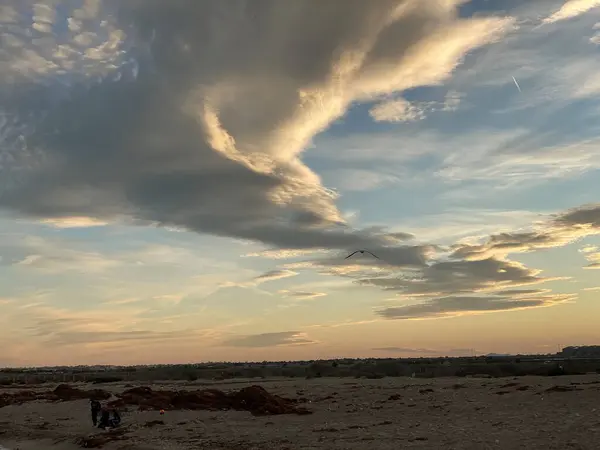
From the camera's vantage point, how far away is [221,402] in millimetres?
45062

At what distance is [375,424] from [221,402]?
16.0 meters

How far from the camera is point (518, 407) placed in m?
35.4

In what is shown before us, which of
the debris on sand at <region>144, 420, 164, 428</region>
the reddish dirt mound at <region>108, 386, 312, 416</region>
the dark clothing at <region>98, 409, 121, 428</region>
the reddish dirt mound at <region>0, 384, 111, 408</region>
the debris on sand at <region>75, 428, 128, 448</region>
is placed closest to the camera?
the debris on sand at <region>75, 428, 128, 448</region>

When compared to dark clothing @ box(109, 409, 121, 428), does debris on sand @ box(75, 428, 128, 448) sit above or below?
below

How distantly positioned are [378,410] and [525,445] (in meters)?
17.7

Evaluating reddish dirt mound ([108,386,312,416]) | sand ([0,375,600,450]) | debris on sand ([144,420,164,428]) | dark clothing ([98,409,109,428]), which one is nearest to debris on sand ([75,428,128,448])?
sand ([0,375,600,450])

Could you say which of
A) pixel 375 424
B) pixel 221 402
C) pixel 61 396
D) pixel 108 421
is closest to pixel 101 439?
pixel 108 421

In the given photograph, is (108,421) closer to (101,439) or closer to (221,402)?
(101,439)

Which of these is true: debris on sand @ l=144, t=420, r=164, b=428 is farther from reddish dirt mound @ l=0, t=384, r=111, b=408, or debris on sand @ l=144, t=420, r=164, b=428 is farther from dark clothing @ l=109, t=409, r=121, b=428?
reddish dirt mound @ l=0, t=384, r=111, b=408

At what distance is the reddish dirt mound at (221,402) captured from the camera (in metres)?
41.5

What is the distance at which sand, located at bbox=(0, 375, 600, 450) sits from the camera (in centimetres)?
2588

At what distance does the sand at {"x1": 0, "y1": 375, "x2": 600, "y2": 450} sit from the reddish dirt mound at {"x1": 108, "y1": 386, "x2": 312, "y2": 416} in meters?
1.47

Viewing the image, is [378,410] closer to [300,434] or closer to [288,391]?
[300,434]

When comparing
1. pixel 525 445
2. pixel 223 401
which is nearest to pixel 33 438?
pixel 223 401
